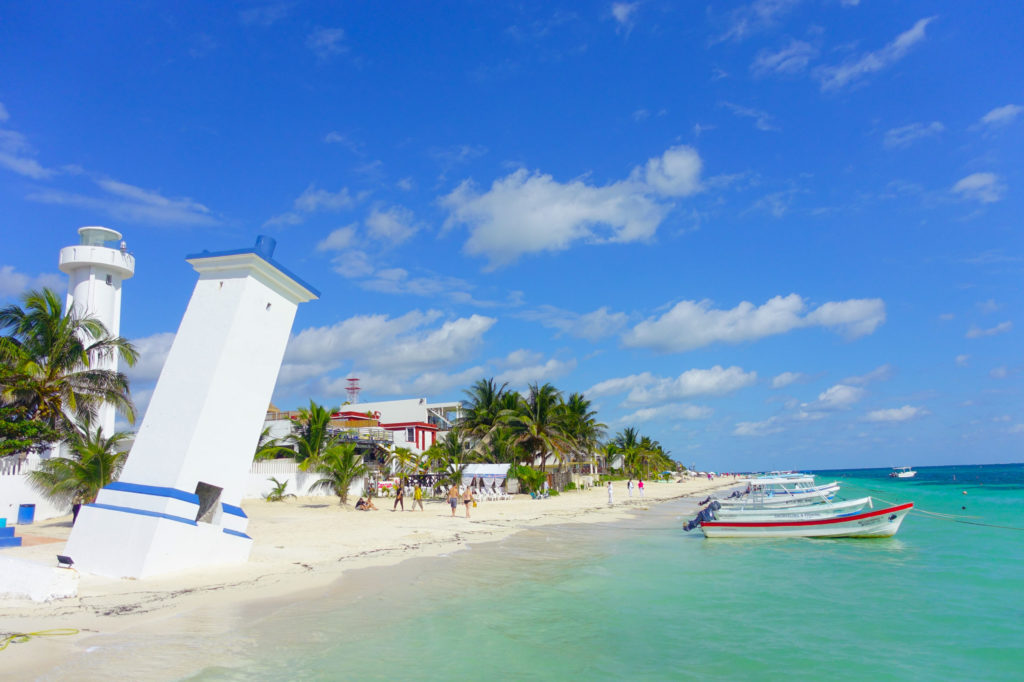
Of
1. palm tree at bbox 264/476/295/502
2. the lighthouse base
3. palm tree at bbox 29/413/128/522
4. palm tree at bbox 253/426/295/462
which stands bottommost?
the lighthouse base

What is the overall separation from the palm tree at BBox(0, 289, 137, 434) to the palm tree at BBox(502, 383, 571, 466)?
23.8 meters

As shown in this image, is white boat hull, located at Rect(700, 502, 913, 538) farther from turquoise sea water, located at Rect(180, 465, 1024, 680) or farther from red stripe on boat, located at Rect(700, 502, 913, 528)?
turquoise sea water, located at Rect(180, 465, 1024, 680)

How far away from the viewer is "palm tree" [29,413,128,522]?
15.7 m

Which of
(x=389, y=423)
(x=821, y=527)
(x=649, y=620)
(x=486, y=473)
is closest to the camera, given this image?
(x=649, y=620)

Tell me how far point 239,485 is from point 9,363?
10040 mm

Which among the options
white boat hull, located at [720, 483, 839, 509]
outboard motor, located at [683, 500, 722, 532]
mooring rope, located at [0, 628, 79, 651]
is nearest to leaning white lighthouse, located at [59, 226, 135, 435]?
mooring rope, located at [0, 628, 79, 651]

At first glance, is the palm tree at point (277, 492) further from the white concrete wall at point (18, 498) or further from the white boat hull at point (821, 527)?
the white boat hull at point (821, 527)

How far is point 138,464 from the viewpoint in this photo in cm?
1071

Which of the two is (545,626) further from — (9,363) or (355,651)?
(9,363)

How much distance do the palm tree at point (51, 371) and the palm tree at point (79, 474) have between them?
1.07m

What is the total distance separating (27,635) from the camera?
23.8ft

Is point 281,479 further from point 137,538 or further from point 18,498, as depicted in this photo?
point 137,538

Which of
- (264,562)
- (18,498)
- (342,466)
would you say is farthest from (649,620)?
(342,466)

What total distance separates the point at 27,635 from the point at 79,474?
9.97 metres
